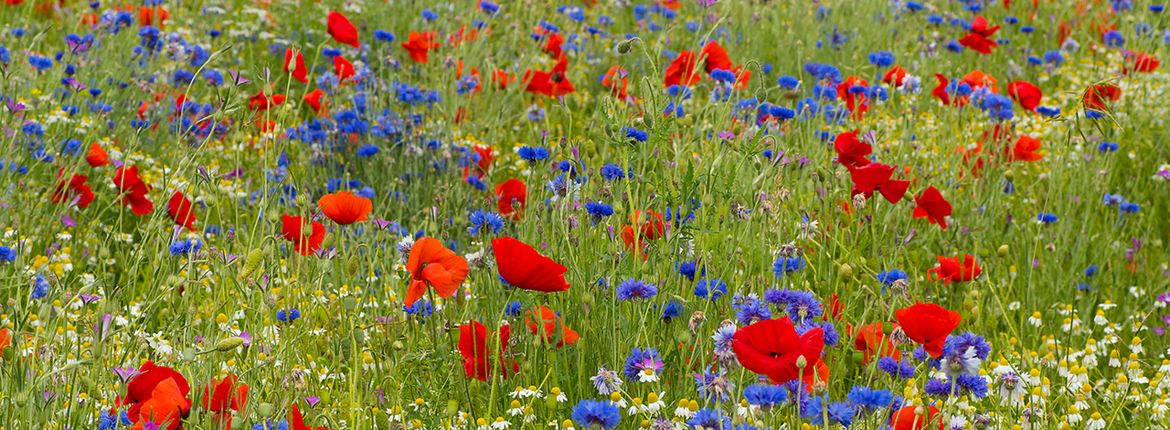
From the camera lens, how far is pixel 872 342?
82.9 inches

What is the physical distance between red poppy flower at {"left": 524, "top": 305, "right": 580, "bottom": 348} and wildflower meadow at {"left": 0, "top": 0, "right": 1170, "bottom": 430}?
2 centimetres

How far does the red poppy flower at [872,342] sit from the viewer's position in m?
2.07

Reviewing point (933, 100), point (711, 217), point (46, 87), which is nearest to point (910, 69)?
point (933, 100)

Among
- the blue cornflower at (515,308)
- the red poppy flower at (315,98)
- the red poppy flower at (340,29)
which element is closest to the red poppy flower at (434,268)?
the blue cornflower at (515,308)

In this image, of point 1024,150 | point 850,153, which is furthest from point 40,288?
point 1024,150

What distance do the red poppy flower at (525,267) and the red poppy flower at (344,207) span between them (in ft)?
1.02

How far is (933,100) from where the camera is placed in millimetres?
4555

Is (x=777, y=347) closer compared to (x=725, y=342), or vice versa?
(x=777, y=347)

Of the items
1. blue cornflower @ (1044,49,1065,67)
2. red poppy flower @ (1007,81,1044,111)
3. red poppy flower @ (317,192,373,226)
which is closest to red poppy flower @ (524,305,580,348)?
red poppy flower @ (317,192,373,226)

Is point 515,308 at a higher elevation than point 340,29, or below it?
higher

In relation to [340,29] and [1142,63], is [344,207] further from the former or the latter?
[1142,63]

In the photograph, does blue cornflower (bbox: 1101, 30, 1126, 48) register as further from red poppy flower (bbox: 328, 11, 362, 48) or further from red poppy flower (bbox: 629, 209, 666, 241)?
red poppy flower (bbox: 629, 209, 666, 241)

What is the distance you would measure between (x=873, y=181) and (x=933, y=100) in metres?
2.26

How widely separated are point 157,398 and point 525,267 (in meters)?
0.58
